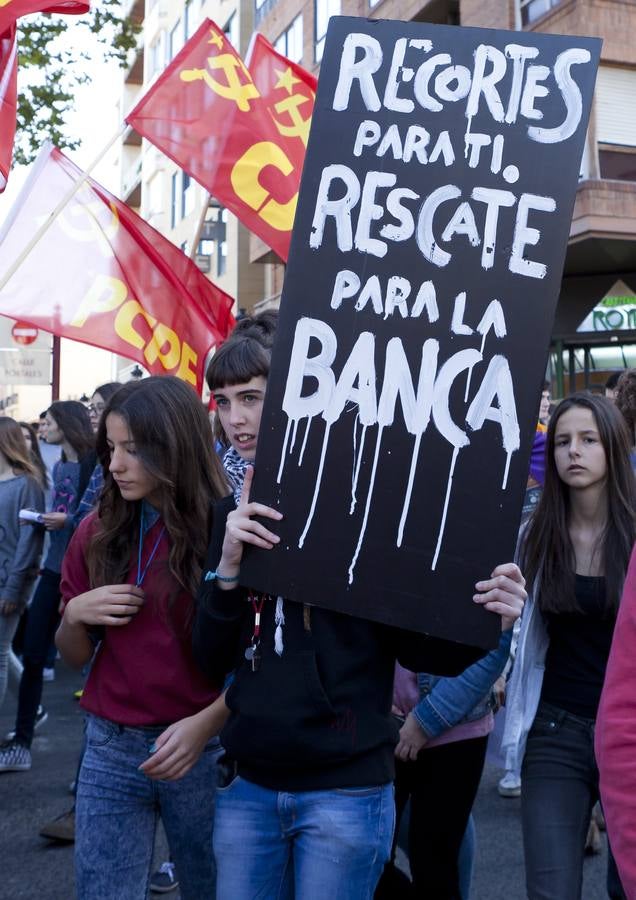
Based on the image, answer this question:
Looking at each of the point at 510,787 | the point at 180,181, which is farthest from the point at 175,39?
the point at 510,787

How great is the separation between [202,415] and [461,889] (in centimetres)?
172

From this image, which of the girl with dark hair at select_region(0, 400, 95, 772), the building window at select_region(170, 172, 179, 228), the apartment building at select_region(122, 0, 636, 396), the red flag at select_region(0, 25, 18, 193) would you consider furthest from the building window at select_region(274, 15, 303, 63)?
the red flag at select_region(0, 25, 18, 193)

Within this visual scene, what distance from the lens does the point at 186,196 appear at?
33.4 meters

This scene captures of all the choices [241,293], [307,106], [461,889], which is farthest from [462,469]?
[241,293]

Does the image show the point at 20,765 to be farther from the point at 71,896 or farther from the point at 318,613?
the point at 318,613

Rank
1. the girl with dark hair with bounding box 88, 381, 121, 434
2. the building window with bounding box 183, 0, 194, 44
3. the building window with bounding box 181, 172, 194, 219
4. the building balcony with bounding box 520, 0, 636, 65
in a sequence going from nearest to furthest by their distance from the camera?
1. the girl with dark hair with bounding box 88, 381, 121, 434
2. the building balcony with bounding box 520, 0, 636, 65
3. the building window with bounding box 181, 172, 194, 219
4. the building window with bounding box 183, 0, 194, 44

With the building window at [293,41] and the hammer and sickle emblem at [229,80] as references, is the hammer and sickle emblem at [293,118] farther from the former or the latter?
the building window at [293,41]

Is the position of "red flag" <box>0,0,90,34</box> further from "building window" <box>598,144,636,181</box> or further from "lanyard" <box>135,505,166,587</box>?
"building window" <box>598,144,636,181</box>

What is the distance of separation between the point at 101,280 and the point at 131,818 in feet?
14.5

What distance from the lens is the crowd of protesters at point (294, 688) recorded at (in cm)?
214

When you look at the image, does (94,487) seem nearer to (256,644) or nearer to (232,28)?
(256,644)

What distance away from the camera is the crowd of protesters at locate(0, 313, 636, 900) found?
2.14 m

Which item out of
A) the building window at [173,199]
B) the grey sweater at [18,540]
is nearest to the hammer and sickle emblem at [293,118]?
the grey sweater at [18,540]

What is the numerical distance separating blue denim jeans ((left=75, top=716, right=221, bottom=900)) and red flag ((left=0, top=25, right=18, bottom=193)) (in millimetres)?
3349
